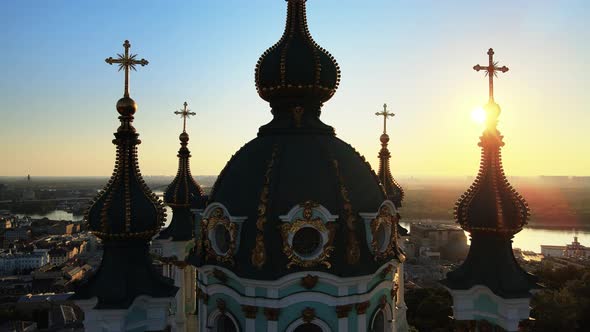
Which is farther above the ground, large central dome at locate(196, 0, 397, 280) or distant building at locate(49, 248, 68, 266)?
large central dome at locate(196, 0, 397, 280)

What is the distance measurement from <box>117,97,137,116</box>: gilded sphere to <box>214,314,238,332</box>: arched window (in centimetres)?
547

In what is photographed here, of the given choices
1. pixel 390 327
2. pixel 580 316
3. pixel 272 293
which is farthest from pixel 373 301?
pixel 580 316

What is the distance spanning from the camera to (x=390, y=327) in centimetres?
1211

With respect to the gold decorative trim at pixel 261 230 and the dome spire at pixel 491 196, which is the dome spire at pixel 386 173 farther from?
the gold decorative trim at pixel 261 230

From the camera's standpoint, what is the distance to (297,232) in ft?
36.4

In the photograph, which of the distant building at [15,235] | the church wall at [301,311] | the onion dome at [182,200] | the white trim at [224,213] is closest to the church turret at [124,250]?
the white trim at [224,213]

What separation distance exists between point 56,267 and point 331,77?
282 ft

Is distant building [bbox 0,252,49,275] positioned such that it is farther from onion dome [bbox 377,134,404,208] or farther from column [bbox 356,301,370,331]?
column [bbox 356,301,370,331]

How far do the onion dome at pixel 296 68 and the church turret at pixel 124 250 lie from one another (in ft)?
12.8

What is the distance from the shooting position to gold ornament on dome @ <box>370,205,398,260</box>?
38.1 ft

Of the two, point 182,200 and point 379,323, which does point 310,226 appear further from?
point 182,200

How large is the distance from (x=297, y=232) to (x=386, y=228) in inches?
94.8

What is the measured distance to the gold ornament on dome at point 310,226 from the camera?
10.9 metres

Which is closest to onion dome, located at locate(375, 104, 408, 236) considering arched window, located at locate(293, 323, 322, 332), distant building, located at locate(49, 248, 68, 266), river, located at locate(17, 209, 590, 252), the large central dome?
the large central dome
